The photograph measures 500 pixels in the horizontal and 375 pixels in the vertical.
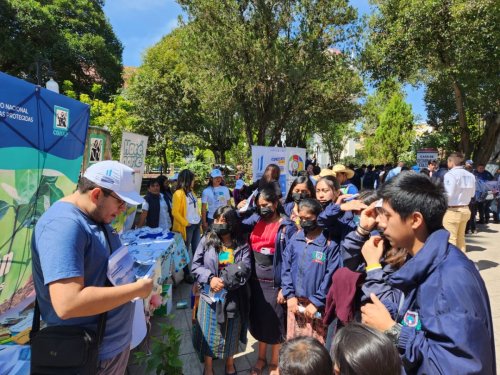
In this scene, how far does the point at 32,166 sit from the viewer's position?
249 centimetres

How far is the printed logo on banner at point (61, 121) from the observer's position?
2.72 metres

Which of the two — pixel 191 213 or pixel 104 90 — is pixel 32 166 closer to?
pixel 191 213

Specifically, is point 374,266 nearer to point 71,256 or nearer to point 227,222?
point 227,222

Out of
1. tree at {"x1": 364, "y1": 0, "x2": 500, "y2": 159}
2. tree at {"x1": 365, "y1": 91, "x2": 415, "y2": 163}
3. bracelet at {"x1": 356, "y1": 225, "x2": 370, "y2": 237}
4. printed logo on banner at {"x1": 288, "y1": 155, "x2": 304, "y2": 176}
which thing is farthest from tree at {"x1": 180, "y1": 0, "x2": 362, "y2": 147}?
tree at {"x1": 365, "y1": 91, "x2": 415, "y2": 163}

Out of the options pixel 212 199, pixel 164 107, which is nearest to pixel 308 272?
pixel 212 199

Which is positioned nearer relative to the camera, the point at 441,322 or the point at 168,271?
the point at 441,322

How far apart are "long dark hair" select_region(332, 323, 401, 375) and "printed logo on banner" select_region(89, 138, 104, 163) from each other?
3.40 metres

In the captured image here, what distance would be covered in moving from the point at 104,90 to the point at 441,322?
→ 2457 cm

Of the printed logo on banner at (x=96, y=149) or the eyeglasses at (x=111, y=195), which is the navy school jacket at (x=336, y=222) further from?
the printed logo on banner at (x=96, y=149)

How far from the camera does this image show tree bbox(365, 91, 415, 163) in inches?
1277

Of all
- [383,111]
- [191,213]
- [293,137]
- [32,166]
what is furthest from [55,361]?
[383,111]

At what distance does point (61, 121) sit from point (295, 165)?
6.25 meters

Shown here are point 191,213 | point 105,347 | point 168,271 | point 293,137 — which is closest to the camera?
point 105,347

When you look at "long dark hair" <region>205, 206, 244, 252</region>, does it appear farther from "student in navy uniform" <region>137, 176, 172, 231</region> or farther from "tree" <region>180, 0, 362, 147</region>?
"tree" <region>180, 0, 362, 147</region>
